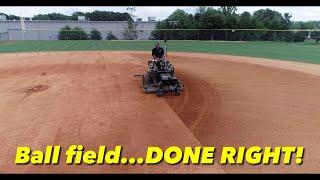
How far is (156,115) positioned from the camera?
10859 millimetres

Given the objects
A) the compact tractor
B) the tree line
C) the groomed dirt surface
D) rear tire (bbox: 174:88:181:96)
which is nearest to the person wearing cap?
the compact tractor

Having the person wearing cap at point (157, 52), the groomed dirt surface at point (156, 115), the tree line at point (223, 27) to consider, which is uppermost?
the tree line at point (223, 27)

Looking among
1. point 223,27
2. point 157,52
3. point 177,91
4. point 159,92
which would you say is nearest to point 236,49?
point 223,27

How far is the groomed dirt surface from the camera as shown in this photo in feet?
26.2

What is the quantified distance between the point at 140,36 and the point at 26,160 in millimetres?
62329

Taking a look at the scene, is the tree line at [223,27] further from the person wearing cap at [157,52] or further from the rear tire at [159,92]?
the rear tire at [159,92]

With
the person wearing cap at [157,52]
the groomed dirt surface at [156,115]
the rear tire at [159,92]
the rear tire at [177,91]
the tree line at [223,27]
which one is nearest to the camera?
the groomed dirt surface at [156,115]

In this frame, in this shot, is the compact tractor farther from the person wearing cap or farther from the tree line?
the tree line

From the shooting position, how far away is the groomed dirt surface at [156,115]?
7992 mm

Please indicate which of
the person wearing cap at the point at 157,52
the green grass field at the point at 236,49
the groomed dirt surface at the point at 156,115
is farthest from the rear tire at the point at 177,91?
the green grass field at the point at 236,49

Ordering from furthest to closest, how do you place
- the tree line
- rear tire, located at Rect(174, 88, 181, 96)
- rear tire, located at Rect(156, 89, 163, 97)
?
1. the tree line
2. rear tire, located at Rect(174, 88, 181, 96)
3. rear tire, located at Rect(156, 89, 163, 97)

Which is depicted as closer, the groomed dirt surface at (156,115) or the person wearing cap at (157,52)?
the groomed dirt surface at (156,115)

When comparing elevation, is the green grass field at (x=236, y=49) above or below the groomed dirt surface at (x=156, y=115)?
above
